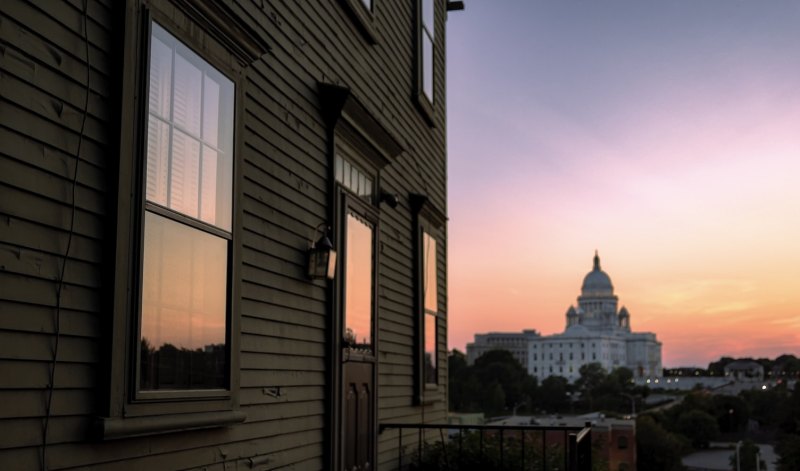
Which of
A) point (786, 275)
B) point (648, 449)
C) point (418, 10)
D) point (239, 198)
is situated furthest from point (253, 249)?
point (648, 449)

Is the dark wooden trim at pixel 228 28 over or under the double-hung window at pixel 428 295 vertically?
over

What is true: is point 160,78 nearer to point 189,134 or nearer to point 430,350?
point 189,134

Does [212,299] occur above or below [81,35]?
below

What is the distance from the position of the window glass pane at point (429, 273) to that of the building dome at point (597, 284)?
591 feet

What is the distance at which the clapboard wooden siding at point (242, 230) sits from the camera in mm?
3533

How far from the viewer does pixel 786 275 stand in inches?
→ 901

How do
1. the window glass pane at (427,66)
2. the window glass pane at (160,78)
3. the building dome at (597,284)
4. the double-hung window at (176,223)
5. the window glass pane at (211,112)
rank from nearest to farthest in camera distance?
the double-hung window at (176,223) < the window glass pane at (160,78) < the window glass pane at (211,112) < the window glass pane at (427,66) < the building dome at (597,284)

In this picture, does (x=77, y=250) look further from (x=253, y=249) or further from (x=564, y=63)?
(x=564, y=63)

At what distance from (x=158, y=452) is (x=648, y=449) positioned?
2693 inches

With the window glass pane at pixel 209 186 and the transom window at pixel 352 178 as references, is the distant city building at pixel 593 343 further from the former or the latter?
the window glass pane at pixel 209 186

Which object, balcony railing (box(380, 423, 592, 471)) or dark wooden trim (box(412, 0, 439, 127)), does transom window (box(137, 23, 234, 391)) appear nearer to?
balcony railing (box(380, 423, 592, 471))

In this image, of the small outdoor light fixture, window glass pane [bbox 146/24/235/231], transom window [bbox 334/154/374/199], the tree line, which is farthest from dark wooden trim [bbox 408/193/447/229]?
the tree line

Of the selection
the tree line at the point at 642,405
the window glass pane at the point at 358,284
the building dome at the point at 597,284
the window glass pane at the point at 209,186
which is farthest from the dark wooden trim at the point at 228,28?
the building dome at the point at 597,284

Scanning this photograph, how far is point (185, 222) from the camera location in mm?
4637
